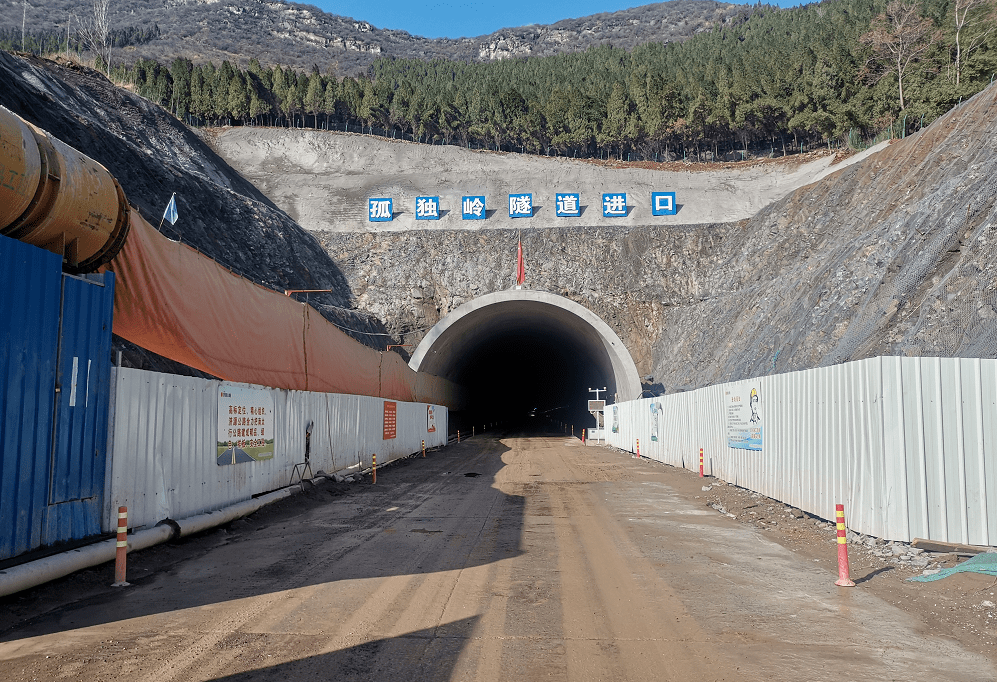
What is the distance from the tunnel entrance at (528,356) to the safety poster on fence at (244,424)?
21306mm

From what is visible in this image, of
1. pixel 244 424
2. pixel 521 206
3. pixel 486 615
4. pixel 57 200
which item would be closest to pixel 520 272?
pixel 521 206

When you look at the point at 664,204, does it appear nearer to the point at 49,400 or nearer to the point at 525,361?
→ the point at 525,361

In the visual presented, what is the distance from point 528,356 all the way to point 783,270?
33924 mm

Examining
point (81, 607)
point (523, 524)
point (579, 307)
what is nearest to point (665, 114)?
point (579, 307)

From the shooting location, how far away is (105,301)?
8648 mm

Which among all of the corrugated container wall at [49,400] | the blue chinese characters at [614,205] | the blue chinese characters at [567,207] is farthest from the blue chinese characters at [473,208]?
the corrugated container wall at [49,400]

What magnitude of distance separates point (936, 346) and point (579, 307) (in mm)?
20342

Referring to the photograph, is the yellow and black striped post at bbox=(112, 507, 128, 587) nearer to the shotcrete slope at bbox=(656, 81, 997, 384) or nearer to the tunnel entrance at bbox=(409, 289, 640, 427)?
the shotcrete slope at bbox=(656, 81, 997, 384)

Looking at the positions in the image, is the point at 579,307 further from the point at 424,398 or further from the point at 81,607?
the point at 81,607

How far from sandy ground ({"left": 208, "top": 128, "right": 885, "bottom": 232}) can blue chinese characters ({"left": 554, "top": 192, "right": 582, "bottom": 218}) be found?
1.41 feet

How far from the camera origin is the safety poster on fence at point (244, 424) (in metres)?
11.2

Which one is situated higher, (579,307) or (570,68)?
(570,68)

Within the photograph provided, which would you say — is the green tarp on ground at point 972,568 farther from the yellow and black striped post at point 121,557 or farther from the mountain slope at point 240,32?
the mountain slope at point 240,32

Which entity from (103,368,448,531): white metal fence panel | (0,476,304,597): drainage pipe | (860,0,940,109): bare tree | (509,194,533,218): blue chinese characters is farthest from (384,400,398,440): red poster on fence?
(860,0,940,109): bare tree
